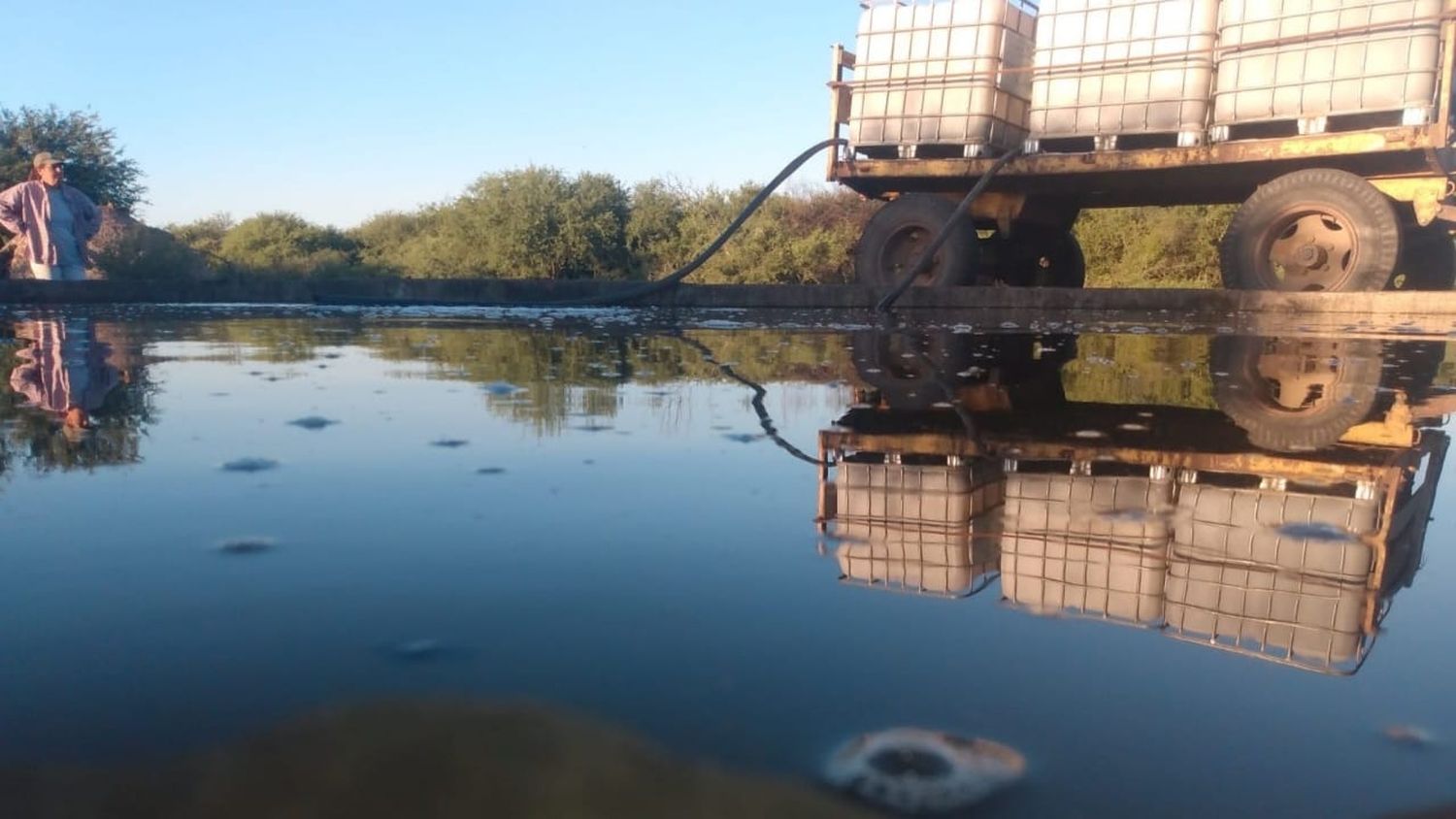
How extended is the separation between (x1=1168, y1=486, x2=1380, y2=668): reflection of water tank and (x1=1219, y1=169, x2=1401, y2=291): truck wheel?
6394 mm

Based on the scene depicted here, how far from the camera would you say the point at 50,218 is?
32.3 feet

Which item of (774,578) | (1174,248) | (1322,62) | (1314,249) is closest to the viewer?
(774,578)

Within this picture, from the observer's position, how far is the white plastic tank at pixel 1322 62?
22.8 feet

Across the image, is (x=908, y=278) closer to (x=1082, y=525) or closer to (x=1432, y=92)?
(x=1432, y=92)

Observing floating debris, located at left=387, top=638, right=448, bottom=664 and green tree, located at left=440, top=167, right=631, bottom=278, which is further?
green tree, located at left=440, top=167, right=631, bottom=278

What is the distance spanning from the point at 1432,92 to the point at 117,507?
8.25 meters

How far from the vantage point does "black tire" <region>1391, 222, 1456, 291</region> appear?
8.82 metres

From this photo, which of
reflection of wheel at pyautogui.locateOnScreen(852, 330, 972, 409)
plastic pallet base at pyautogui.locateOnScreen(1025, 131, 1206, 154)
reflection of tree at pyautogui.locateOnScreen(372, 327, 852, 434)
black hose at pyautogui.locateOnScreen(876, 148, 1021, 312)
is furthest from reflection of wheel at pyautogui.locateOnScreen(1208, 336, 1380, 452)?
plastic pallet base at pyautogui.locateOnScreen(1025, 131, 1206, 154)

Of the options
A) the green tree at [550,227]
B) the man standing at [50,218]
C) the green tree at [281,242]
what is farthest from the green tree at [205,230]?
the man standing at [50,218]

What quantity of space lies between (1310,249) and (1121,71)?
7.04 ft

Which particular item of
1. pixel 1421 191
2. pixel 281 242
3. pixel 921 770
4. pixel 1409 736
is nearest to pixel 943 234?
pixel 1421 191

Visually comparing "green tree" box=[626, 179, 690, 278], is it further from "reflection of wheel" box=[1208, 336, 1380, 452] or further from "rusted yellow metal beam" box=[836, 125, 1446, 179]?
"reflection of wheel" box=[1208, 336, 1380, 452]

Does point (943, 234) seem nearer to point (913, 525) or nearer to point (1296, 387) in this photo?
point (1296, 387)

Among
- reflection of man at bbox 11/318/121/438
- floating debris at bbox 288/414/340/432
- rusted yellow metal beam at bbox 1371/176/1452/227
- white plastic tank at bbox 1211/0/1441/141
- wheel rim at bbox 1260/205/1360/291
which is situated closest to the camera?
floating debris at bbox 288/414/340/432
